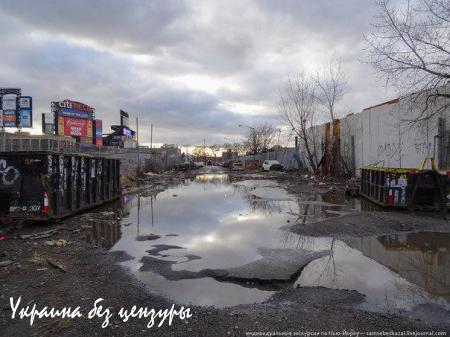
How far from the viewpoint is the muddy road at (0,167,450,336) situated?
430 cm

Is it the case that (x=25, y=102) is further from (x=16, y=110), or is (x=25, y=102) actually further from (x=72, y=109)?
(x=72, y=109)

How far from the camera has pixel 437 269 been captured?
21.3ft

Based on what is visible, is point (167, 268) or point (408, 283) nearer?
point (408, 283)

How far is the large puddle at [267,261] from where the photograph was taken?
211 inches

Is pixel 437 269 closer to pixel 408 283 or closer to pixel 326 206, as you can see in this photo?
pixel 408 283

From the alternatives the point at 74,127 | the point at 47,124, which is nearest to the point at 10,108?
the point at 47,124

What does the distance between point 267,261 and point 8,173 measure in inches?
304

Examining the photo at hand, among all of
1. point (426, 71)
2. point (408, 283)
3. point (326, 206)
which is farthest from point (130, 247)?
point (426, 71)

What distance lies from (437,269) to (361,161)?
76.6 feet

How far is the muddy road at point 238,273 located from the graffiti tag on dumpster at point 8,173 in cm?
138

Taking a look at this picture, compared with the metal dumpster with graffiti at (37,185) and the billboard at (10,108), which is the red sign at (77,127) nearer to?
the billboard at (10,108)

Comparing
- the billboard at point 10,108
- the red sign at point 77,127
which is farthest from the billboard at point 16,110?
the red sign at point 77,127

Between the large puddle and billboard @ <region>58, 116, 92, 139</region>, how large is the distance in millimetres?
44506

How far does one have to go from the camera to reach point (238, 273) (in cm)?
617
